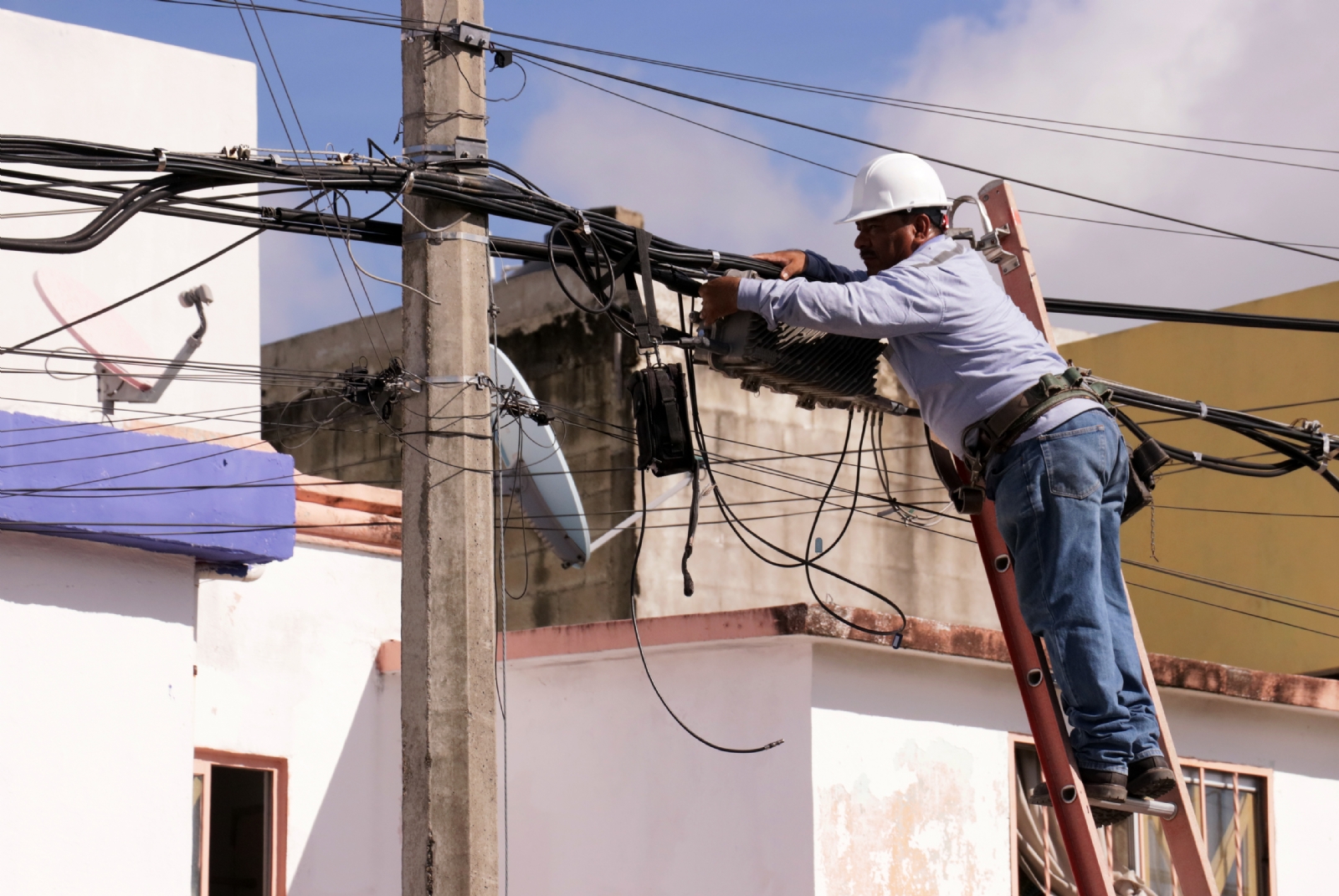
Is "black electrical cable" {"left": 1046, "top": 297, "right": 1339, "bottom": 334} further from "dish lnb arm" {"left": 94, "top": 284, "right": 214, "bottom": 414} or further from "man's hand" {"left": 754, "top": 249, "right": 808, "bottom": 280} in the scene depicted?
"dish lnb arm" {"left": 94, "top": 284, "right": 214, "bottom": 414}

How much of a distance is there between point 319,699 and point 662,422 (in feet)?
18.7

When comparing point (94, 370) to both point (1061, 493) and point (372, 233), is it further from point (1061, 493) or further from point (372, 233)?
point (1061, 493)

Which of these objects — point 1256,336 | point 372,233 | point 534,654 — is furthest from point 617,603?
point 372,233

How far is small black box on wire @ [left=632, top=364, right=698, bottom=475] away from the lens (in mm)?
7105

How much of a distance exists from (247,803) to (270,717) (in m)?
0.55

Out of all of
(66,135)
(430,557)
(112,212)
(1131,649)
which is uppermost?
(66,135)

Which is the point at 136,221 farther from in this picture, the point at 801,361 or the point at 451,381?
the point at 801,361

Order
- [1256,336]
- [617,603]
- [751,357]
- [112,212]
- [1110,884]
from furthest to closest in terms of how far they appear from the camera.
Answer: [1256,336], [617,603], [751,357], [112,212], [1110,884]

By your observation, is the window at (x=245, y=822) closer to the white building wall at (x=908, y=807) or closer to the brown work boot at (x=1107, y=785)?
the white building wall at (x=908, y=807)

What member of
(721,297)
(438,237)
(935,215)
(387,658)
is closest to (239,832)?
(387,658)

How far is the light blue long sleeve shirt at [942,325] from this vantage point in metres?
5.96

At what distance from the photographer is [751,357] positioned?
283 inches

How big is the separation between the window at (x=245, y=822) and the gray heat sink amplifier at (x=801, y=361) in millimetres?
5417

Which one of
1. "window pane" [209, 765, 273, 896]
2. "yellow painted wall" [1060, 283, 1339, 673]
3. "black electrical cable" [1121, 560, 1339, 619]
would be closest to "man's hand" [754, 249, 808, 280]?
"window pane" [209, 765, 273, 896]
